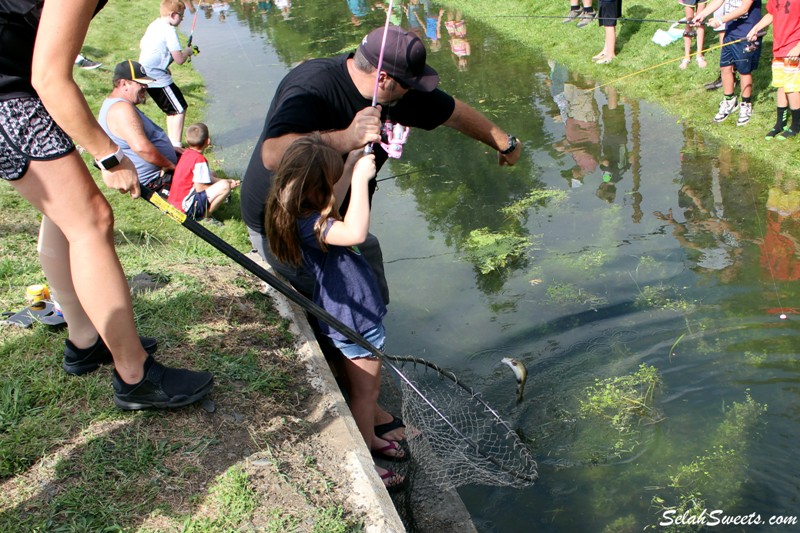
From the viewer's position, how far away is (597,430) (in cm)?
425

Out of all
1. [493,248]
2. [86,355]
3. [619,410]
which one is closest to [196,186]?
[493,248]

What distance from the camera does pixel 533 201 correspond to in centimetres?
696

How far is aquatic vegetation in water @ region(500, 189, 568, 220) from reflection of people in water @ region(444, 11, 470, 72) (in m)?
5.05

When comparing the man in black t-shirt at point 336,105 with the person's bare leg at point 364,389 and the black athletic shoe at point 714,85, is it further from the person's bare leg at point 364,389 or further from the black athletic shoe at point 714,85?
the black athletic shoe at point 714,85

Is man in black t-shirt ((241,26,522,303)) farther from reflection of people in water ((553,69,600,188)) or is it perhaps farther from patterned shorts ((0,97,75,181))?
reflection of people in water ((553,69,600,188))

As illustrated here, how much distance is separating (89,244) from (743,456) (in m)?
3.35

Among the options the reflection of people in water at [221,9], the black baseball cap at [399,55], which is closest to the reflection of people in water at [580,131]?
the black baseball cap at [399,55]

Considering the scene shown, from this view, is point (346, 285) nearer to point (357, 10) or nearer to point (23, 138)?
point (23, 138)

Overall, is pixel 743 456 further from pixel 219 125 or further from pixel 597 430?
pixel 219 125

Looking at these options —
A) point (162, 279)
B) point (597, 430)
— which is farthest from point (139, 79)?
point (597, 430)

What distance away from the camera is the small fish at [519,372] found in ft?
14.5

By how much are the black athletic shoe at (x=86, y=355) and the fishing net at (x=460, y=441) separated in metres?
1.19

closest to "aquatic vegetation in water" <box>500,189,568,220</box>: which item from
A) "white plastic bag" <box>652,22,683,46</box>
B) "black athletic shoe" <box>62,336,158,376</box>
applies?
"black athletic shoe" <box>62,336,158,376</box>

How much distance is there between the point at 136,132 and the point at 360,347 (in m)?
4.01
